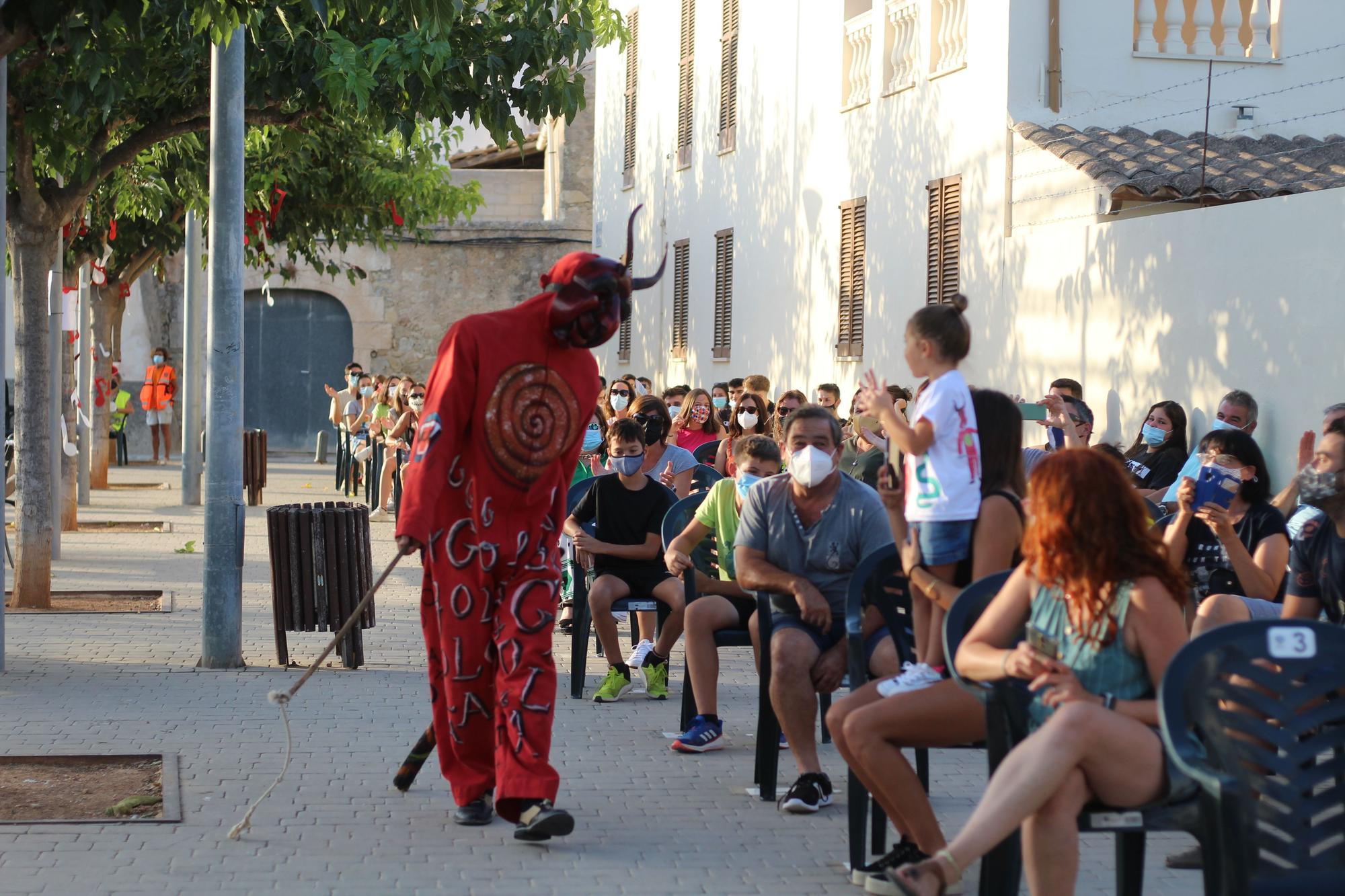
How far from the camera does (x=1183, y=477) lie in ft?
22.5

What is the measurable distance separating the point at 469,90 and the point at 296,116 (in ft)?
5.10

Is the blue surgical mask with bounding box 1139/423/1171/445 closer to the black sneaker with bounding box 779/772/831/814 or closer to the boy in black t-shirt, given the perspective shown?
the boy in black t-shirt

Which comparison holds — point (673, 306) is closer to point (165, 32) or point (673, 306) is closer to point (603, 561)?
point (165, 32)

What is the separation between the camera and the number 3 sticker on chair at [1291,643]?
4.09 m

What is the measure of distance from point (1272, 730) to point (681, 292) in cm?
2174

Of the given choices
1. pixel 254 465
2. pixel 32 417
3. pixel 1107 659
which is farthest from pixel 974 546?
pixel 254 465

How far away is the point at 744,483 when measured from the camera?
7781mm

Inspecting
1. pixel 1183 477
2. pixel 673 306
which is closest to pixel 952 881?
pixel 1183 477

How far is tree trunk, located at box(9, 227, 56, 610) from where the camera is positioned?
35.7 feet

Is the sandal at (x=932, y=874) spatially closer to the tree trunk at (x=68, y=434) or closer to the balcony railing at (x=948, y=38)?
the balcony railing at (x=948, y=38)

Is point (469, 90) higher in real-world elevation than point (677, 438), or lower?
higher

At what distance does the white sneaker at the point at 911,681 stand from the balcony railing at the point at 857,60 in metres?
13.3

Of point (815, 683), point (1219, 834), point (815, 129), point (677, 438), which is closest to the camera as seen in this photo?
point (1219, 834)

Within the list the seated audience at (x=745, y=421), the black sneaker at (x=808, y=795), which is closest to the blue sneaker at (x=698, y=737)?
the black sneaker at (x=808, y=795)
